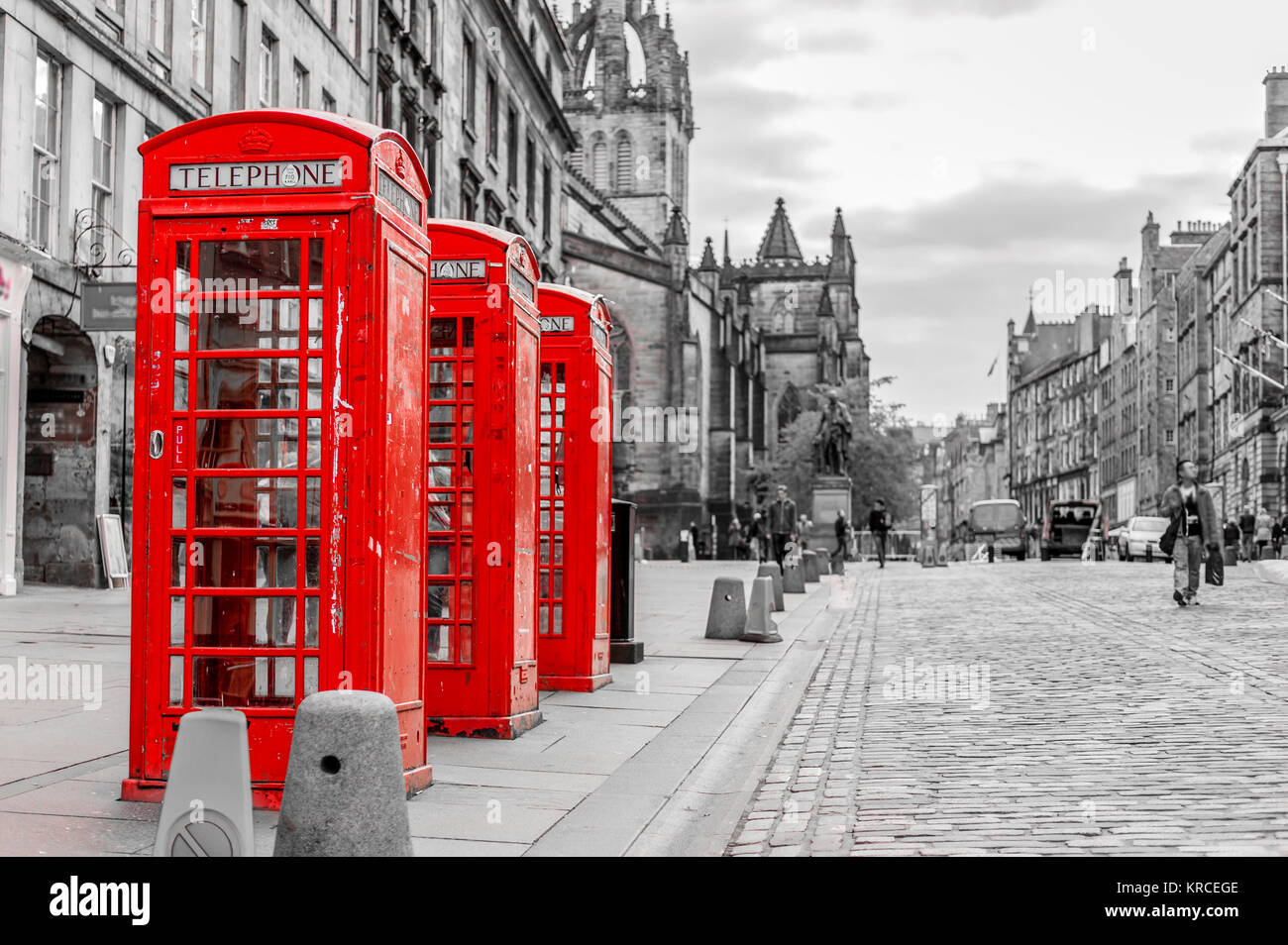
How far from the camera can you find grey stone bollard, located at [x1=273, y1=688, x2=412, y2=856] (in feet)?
14.7

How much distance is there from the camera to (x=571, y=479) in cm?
1002

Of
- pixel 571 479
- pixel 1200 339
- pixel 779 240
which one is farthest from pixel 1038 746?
pixel 779 240

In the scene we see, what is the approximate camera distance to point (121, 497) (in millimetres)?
20156

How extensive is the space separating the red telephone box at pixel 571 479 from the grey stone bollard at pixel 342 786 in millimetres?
5432

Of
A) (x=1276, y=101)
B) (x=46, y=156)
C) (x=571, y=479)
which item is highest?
(x=1276, y=101)

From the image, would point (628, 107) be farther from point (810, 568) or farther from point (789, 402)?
point (810, 568)

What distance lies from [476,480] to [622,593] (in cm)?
443

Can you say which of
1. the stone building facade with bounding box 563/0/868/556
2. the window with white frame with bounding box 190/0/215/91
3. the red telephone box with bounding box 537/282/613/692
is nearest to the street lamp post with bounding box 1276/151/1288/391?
the stone building facade with bounding box 563/0/868/556

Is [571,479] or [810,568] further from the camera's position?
[810,568]

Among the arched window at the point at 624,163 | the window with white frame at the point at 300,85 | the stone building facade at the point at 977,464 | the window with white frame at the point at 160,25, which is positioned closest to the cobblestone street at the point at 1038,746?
the window with white frame at the point at 160,25

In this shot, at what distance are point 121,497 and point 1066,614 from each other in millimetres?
12332

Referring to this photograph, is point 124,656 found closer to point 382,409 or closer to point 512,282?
point 512,282

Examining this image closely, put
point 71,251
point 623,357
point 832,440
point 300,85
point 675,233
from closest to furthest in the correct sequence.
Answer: point 71,251 → point 300,85 → point 832,440 → point 623,357 → point 675,233
